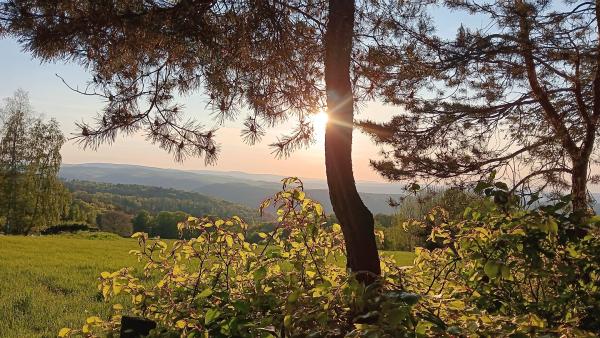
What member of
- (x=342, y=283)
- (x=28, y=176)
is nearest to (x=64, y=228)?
(x=28, y=176)

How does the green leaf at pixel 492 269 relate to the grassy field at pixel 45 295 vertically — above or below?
above

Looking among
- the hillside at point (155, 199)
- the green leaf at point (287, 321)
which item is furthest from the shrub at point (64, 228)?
the hillside at point (155, 199)

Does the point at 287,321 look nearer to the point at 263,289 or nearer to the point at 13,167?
the point at 263,289

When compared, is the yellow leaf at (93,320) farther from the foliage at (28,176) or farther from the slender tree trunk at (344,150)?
the foliage at (28,176)

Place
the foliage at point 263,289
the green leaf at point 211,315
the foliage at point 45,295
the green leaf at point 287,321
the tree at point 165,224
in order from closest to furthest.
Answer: the green leaf at point 287,321 < the foliage at point 263,289 < the green leaf at point 211,315 < the foliage at point 45,295 < the tree at point 165,224

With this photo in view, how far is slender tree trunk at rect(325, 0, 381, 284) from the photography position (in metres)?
2.67

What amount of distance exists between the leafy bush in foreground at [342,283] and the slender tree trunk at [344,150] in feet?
0.60

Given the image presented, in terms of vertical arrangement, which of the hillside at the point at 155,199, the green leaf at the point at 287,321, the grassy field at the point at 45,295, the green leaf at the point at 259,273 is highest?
the green leaf at the point at 259,273

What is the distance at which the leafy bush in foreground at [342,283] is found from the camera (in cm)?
173

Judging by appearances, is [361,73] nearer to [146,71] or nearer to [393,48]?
[393,48]

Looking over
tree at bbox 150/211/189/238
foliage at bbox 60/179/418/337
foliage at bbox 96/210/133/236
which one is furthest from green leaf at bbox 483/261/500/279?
foliage at bbox 96/210/133/236

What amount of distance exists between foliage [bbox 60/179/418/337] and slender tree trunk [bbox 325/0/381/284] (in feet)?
0.55

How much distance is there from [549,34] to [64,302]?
26.3 ft

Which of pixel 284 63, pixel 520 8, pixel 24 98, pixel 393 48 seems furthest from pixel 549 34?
pixel 24 98
